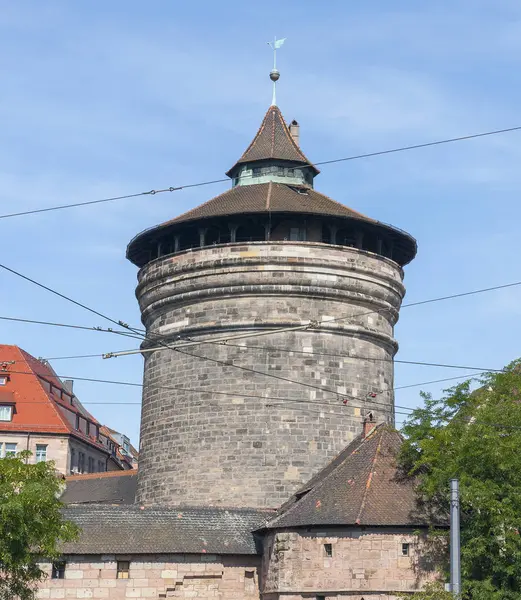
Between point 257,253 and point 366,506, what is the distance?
28.4 ft

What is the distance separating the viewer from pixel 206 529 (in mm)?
34125

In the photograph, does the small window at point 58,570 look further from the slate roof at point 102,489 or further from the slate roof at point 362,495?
the slate roof at point 102,489

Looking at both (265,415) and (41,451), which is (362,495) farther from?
(41,451)

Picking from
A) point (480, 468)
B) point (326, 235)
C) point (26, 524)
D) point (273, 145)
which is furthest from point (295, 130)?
point (26, 524)

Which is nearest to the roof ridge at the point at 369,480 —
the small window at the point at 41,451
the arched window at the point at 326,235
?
the arched window at the point at 326,235

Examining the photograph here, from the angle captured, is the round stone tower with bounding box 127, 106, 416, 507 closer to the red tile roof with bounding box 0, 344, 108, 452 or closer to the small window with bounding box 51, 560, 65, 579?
the small window with bounding box 51, 560, 65, 579

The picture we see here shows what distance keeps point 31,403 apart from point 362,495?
28.5 metres

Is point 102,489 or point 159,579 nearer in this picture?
point 159,579

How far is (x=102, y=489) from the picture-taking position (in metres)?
43.1

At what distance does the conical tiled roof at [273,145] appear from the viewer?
41031 millimetres

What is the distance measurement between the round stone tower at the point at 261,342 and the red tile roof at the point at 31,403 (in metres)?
19.3

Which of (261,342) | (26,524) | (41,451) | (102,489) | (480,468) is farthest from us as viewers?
(41,451)

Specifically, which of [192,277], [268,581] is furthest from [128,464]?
[268,581]

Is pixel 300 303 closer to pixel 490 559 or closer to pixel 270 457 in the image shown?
pixel 270 457
